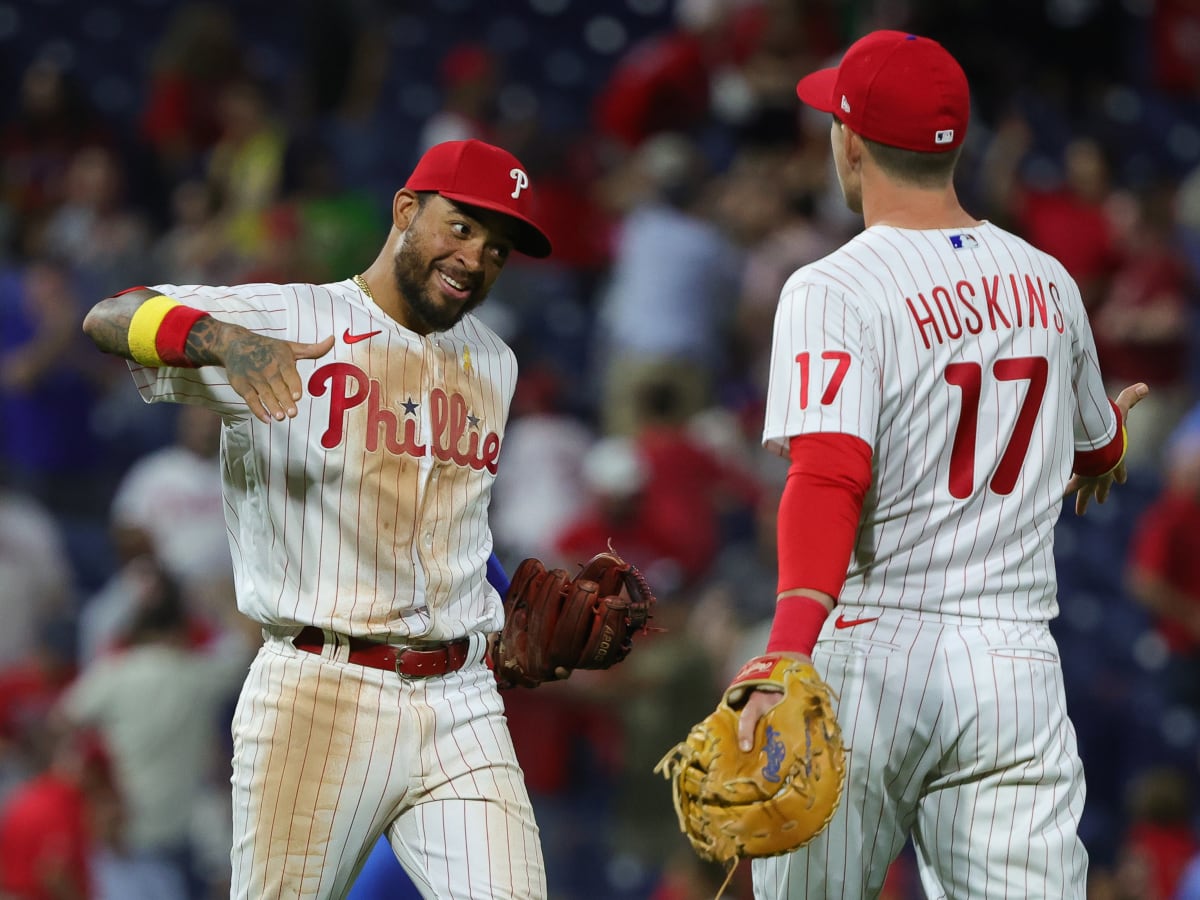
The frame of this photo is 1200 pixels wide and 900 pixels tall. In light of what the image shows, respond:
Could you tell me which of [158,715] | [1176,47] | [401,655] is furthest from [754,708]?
[1176,47]

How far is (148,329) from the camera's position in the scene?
133 inches

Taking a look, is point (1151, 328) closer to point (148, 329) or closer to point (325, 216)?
point (325, 216)

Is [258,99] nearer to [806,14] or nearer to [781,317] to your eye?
[806,14]

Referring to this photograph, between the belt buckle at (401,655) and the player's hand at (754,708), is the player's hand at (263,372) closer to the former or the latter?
the belt buckle at (401,655)

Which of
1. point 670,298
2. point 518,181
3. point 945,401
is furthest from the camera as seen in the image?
point 670,298

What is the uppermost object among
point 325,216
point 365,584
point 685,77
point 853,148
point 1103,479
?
point 685,77

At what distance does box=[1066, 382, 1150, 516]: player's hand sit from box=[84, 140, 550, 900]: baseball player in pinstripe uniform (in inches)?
50.5

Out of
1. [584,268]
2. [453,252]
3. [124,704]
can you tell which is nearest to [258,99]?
[584,268]

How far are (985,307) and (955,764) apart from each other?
805 millimetres

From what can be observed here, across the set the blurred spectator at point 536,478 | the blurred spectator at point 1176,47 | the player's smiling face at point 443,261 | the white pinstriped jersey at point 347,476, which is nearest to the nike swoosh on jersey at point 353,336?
the white pinstriped jersey at point 347,476

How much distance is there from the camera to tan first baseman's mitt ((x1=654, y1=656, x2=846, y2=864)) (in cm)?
293

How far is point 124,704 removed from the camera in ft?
25.6

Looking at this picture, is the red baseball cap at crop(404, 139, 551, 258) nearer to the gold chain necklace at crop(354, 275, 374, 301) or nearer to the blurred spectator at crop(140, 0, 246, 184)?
the gold chain necklace at crop(354, 275, 374, 301)

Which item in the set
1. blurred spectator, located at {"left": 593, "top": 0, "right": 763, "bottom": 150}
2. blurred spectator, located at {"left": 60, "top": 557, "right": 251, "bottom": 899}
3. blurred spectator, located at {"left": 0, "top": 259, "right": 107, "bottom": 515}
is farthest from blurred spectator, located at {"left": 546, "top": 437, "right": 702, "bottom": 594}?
blurred spectator, located at {"left": 0, "top": 259, "right": 107, "bottom": 515}
